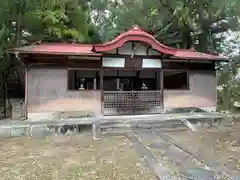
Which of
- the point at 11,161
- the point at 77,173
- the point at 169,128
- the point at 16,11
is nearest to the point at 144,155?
the point at 77,173

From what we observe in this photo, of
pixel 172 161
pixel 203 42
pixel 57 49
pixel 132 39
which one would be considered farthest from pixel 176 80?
pixel 172 161

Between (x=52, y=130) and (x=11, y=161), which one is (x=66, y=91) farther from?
(x=11, y=161)

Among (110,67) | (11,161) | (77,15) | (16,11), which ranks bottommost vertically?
(11,161)

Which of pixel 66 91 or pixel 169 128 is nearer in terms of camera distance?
pixel 169 128

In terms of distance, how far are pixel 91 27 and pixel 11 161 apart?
13.0 meters

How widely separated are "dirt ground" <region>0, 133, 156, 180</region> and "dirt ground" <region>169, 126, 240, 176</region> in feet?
4.76

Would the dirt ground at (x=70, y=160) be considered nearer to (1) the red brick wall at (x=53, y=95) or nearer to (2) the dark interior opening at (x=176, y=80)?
(1) the red brick wall at (x=53, y=95)

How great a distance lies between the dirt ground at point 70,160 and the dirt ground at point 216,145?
145 cm

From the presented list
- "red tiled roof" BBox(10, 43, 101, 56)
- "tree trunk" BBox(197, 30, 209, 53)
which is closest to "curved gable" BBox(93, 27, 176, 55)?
"red tiled roof" BBox(10, 43, 101, 56)

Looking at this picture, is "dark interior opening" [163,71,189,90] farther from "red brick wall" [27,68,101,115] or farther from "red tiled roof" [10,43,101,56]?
"red brick wall" [27,68,101,115]

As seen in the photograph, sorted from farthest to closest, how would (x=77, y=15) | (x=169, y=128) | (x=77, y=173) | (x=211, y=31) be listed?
(x=211, y=31) < (x=77, y=15) < (x=169, y=128) < (x=77, y=173)

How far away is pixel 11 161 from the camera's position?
17.8ft

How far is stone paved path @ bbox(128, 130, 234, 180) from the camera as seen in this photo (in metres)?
4.40

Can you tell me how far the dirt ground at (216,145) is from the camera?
16.8ft
